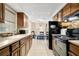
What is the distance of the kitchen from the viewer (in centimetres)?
260

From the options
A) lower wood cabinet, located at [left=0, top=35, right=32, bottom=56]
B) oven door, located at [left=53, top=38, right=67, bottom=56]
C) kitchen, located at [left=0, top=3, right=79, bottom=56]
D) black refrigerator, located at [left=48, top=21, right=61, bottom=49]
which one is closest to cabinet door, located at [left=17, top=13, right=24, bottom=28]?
kitchen, located at [left=0, top=3, right=79, bottom=56]

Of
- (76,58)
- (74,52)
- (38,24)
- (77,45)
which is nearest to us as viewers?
(76,58)

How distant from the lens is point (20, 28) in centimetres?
657

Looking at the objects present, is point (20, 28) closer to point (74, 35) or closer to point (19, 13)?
point (19, 13)

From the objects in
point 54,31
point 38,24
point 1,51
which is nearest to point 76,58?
point 1,51

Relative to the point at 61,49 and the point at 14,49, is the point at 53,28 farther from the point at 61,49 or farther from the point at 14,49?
the point at 14,49

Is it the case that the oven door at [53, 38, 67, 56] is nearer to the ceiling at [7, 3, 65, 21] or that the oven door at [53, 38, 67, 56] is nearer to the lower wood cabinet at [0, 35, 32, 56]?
the lower wood cabinet at [0, 35, 32, 56]

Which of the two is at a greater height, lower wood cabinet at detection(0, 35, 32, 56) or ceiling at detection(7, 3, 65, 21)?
ceiling at detection(7, 3, 65, 21)

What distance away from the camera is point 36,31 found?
1379 cm

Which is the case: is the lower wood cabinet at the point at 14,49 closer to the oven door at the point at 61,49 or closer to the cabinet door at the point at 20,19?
the oven door at the point at 61,49

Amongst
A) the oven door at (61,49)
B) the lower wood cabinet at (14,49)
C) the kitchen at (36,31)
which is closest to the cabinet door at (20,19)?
the kitchen at (36,31)

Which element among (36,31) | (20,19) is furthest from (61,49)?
(36,31)

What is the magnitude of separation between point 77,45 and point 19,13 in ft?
14.6

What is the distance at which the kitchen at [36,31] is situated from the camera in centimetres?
260
